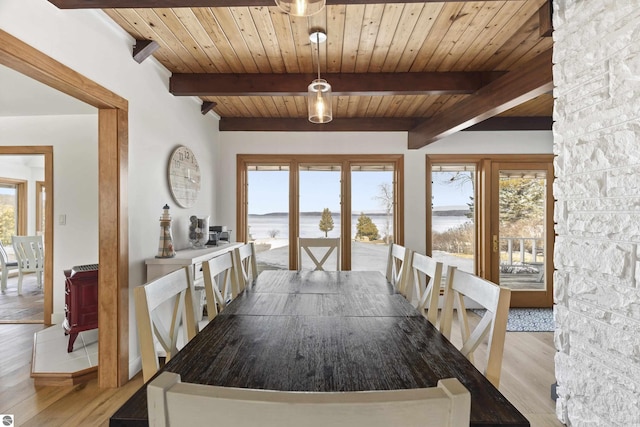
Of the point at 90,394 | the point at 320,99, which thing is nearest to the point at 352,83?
the point at 320,99

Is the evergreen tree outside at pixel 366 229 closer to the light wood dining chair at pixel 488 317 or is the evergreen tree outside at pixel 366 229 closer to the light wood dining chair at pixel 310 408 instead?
the light wood dining chair at pixel 488 317

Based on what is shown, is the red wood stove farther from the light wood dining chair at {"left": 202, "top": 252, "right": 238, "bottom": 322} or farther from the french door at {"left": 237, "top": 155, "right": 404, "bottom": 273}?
the french door at {"left": 237, "top": 155, "right": 404, "bottom": 273}

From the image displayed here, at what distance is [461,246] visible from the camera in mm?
4520

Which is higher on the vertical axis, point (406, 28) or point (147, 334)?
point (406, 28)

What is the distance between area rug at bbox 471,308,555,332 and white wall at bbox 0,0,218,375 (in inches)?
149

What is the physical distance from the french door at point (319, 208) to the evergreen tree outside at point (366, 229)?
0.01 m

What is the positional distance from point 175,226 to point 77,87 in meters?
1.53

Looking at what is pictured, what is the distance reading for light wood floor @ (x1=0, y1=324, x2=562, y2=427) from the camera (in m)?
2.03

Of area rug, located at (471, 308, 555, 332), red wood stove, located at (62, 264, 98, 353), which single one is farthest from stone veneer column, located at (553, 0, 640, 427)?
red wood stove, located at (62, 264, 98, 353)

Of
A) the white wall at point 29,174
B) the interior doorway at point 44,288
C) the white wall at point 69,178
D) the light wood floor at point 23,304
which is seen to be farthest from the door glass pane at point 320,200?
the white wall at point 29,174

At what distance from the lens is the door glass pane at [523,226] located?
4422 mm

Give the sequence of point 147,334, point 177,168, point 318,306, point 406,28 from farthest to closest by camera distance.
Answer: point 177,168
point 406,28
point 318,306
point 147,334

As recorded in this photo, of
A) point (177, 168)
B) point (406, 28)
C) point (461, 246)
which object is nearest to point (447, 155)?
point (461, 246)

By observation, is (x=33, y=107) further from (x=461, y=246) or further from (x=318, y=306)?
(x=461, y=246)
